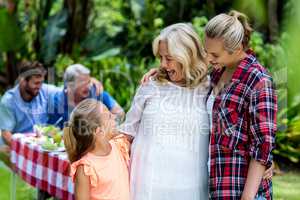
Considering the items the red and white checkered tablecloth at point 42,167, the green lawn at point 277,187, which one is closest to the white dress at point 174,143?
the red and white checkered tablecloth at point 42,167

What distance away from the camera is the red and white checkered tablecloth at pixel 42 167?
4090mm

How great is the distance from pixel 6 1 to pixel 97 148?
6.70 meters

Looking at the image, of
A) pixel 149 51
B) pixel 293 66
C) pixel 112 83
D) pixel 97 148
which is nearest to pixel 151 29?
pixel 149 51

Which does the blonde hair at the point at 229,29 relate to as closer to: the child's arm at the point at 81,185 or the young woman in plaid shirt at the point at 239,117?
the young woman in plaid shirt at the point at 239,117

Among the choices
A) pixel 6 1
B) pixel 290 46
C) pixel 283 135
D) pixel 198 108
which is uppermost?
pixel 6 1

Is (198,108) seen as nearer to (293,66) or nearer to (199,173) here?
(199,173)

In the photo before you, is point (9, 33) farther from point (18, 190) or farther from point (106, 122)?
point (106, 122)

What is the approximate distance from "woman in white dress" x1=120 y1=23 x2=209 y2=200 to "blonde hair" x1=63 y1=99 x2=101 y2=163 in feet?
0.73

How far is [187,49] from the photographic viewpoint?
2.54 meters

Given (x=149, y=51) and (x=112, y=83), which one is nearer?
(x=112, y=83)

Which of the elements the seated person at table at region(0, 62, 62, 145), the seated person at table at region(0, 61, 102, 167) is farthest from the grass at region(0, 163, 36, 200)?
the seated person at table at region(0, 62, 62, 145)

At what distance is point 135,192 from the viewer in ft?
8.78

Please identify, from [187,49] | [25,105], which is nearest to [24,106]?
[25,105]

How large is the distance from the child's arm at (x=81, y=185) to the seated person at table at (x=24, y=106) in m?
2.61
